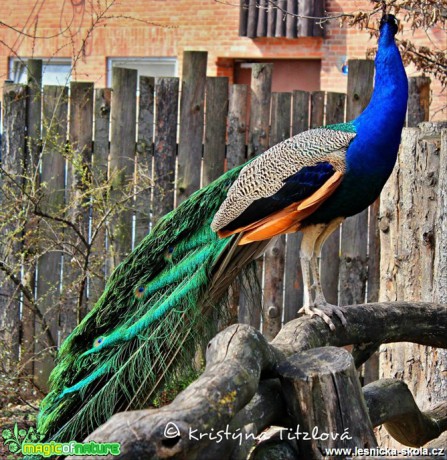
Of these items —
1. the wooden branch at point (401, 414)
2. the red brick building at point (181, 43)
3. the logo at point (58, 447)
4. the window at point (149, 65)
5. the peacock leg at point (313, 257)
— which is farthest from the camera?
the window at point (149, 65)

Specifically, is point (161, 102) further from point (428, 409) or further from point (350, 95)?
point (428, 409)

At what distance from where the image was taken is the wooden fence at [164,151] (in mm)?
5000

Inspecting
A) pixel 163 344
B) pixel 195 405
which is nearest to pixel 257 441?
pixel 195 405

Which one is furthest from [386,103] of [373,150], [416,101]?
[416,101]

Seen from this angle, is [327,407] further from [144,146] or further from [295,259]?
[144,146]

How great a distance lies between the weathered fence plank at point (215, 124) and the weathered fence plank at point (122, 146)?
0.42m

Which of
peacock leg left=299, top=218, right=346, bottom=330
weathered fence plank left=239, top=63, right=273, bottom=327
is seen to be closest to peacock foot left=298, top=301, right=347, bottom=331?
peacock leg left=299, top=218, right=346, bottom=330

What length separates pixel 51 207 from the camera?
502cm

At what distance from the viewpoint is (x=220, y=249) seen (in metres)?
3.62

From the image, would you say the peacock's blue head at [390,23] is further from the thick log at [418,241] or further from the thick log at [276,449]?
the thick log at [276,449]

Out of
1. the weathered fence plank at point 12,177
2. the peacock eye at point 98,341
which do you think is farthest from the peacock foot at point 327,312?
the weathered fence plank at point 12,177

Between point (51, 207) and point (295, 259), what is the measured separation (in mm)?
1417

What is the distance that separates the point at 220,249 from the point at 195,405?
5.64 ft

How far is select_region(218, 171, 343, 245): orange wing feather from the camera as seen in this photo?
3.51m
